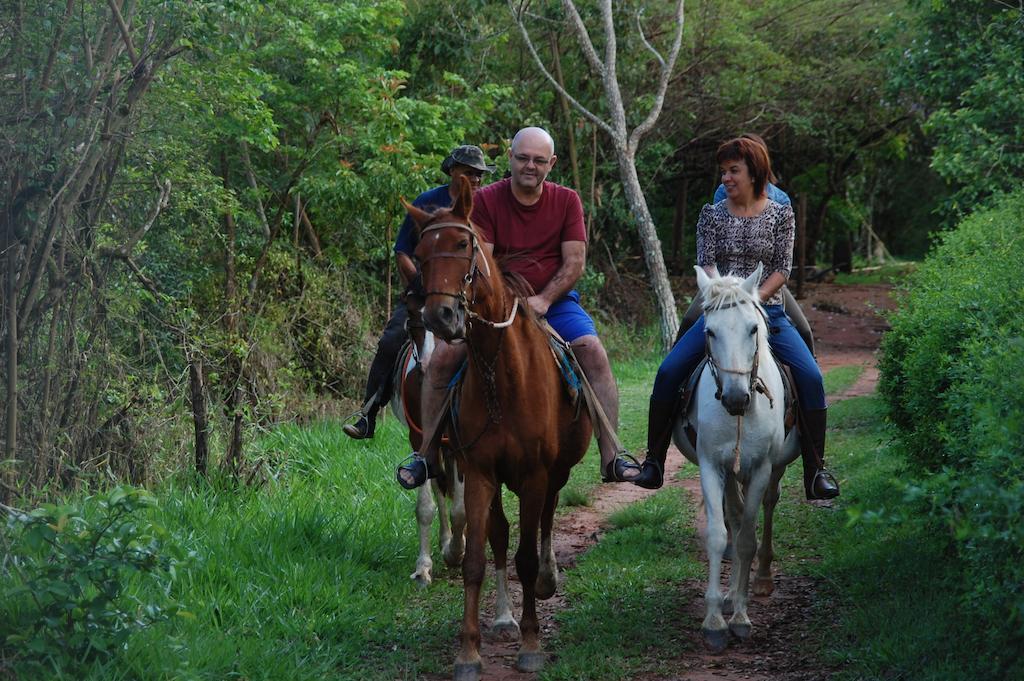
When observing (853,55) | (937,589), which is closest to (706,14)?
(853,55)

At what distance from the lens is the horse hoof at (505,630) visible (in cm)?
616

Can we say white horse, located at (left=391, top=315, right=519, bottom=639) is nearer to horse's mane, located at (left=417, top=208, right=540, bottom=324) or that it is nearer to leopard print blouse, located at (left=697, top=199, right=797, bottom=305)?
horse's mane, located at (left=417, top=208, right=540, bottom=324)

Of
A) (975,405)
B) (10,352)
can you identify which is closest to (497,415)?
(975,405)

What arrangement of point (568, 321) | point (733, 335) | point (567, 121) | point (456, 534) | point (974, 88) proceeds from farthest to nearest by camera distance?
1. point (567, 121)
2. point (974, 88)
3. point (456, 534)
4. point (568, 321)
5. point (733, 335)

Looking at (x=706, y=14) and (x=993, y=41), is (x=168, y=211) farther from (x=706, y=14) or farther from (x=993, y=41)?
(x=706, y=14)

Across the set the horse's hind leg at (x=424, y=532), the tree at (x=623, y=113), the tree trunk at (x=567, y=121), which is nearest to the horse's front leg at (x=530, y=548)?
the horse's hind leg at (x=424, y=532)

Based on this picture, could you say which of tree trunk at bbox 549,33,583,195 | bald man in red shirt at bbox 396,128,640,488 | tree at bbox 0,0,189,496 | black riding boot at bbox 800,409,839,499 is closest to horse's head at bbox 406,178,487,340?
bald man in red shirt at bbox 396,128,640,488

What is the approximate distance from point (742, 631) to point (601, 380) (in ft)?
5.36

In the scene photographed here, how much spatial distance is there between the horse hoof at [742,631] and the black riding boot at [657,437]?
3.76ft

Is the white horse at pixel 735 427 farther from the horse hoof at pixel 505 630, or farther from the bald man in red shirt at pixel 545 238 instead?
the horse hoof at pixel 505 630

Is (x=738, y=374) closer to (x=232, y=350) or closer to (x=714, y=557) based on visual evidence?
(x=714, y=557)

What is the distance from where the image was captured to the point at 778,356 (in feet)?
22.3

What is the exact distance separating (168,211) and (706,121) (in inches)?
678

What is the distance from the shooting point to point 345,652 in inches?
223
